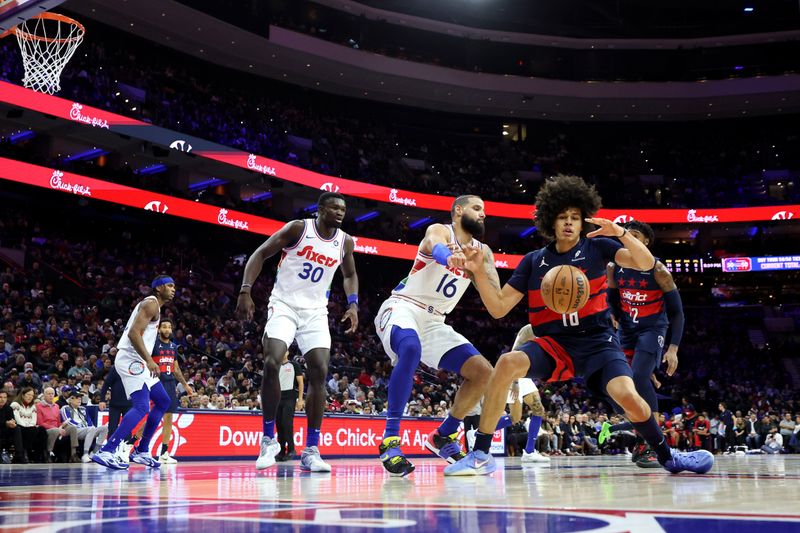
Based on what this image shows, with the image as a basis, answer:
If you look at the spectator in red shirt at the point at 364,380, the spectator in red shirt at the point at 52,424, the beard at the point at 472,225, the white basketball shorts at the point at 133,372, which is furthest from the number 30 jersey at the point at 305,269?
the spectator in red shirt at the point at 364,380

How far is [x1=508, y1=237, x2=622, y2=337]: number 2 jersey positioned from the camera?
209 inches

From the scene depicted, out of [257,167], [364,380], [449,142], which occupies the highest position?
[449,142]

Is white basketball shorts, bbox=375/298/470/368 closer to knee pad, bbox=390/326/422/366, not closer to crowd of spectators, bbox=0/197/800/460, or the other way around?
knee pad, bbox=390/326/422/366

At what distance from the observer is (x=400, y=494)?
12.9ft

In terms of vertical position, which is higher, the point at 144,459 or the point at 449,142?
the point at 449,142

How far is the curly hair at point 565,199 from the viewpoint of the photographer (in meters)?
5.46

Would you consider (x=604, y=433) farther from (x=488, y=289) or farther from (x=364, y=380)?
(x=488, y=289)

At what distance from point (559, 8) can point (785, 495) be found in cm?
3696

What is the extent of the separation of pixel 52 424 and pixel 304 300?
7569 mm

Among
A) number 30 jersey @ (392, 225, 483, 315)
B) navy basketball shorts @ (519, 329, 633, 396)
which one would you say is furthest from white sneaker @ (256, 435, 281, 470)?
navy basketball shorts @ (519, 329, 633, 396)

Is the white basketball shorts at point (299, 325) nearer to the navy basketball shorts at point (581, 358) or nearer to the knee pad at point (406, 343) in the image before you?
the knee pad at point (406, 343)

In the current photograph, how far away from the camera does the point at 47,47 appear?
62.6 ft

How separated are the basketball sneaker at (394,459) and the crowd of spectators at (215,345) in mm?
8683

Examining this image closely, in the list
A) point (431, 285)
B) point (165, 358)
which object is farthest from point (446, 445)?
point (165, 358)
